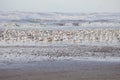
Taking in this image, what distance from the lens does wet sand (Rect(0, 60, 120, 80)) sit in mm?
9780

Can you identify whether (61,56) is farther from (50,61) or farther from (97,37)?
(97,37)

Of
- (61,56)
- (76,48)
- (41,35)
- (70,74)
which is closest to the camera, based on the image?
(70,74)

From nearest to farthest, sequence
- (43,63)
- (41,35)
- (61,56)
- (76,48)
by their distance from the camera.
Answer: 1. (43,63)
2. (61,56)
3. (76,48)
4. (41,35)

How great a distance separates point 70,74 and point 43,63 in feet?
5.58

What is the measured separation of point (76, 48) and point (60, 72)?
4.25 m

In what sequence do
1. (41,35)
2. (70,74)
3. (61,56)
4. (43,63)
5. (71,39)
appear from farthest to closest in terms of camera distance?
(41,35) → (71,39) → (61,56) → (43,63) → (70,74)

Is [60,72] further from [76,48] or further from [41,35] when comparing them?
[41,35]

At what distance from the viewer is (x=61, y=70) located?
10.7 metres

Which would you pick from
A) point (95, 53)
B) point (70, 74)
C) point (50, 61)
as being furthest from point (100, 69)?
point (95, 53)

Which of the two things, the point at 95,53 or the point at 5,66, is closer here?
the point at 5,66

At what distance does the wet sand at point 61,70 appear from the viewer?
978 centimetres

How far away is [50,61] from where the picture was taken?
12.0 m

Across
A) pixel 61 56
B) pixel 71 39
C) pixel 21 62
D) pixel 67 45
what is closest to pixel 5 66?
pixel 21 62

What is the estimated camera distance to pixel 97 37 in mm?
17891
